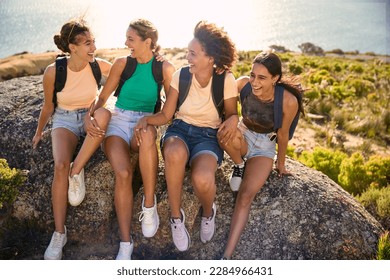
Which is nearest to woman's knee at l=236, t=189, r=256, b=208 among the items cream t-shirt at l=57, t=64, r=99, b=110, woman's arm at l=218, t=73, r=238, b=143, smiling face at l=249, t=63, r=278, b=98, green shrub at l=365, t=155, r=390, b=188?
woman's arm at l=218, t=73, r=238, b=143

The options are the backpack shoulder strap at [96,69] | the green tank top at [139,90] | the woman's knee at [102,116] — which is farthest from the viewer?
the backpack shoulder strap at [96,69]

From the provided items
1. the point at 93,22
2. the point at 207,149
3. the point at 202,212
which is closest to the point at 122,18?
the point at 93,22

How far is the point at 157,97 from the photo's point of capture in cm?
355

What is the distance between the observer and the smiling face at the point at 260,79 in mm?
3234

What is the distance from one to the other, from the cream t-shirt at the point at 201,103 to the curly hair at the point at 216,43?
0.40 ft

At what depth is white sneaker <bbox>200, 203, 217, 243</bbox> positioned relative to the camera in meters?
3.32

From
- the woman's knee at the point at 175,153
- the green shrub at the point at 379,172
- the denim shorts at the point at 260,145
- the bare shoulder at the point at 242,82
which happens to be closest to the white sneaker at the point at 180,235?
the woman's knee at the point at 175,153

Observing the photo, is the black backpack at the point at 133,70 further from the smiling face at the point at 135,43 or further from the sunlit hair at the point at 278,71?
the sunlit hair at the point at 278,71

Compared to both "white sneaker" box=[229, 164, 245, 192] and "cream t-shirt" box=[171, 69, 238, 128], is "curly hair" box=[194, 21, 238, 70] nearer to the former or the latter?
"cream t-shirt" box=[171, 69, 238, 128]

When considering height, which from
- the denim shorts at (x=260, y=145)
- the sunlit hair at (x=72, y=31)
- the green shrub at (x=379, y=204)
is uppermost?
the sunlit hair at (x=72, y=31)

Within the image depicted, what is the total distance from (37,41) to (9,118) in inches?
33.1

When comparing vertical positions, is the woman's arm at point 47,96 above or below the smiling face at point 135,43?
below

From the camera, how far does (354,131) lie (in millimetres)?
7977

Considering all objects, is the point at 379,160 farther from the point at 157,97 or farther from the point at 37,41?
the point at 37,41
